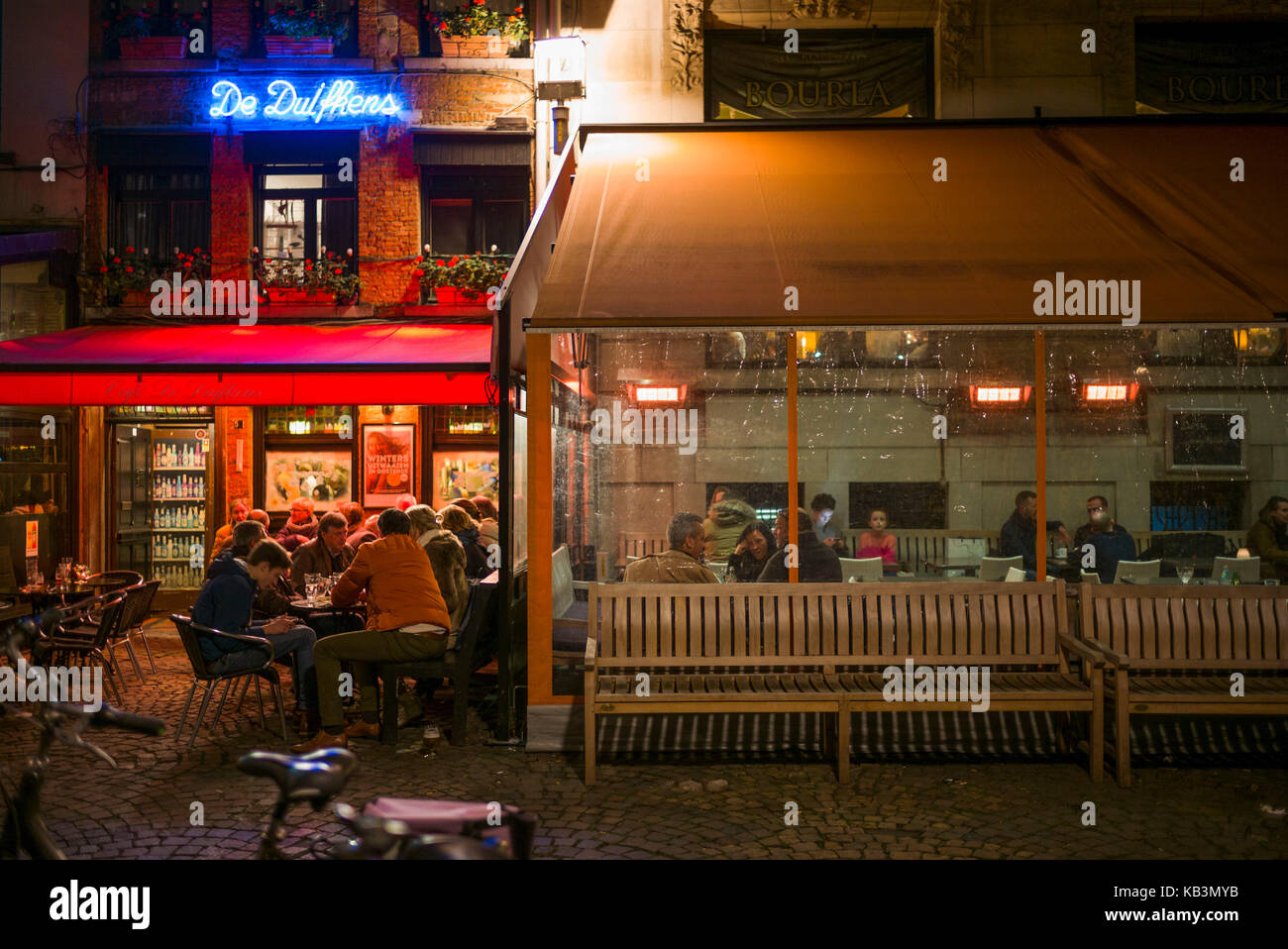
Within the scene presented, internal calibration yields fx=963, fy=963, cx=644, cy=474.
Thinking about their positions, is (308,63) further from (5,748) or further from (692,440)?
(5,748)

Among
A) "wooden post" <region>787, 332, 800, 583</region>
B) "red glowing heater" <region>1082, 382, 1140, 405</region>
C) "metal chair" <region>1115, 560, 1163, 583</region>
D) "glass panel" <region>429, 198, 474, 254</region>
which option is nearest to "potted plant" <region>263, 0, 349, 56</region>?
"glass panel" <region>429, 198, 474, 254</region>

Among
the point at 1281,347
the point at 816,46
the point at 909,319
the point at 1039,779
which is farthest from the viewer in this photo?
the point at 816,46

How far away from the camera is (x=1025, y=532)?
7.60 meters

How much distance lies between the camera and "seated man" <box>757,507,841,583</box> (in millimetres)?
7453

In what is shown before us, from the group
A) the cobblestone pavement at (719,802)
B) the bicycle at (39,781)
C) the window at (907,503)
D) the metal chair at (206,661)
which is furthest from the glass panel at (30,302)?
the bicycle at (39,781)

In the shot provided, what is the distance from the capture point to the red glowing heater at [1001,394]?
7.68m

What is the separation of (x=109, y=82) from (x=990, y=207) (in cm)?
1166

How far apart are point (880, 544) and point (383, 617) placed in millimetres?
4055

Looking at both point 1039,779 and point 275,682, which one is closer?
point 1039,779

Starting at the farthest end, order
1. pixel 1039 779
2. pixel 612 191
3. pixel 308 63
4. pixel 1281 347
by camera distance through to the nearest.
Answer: pixel 308 63
pixel 612 191
pixel 1281 347
pixel 1039 779

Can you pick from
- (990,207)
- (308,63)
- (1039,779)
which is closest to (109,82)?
(308,63)

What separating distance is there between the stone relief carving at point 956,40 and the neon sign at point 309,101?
23.0 feet

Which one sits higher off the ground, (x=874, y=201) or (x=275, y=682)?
(x=874, y=201)

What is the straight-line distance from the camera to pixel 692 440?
8117mm
